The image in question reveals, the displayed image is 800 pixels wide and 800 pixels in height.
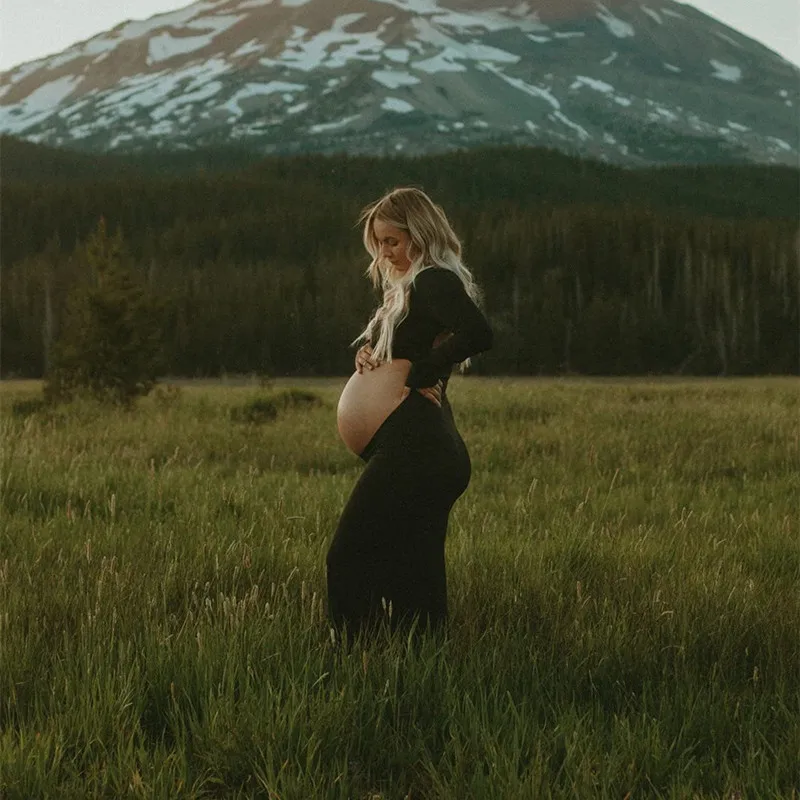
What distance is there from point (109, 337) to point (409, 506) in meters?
16.1

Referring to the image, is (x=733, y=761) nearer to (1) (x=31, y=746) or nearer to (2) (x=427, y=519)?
(2) (x=427, y=519)

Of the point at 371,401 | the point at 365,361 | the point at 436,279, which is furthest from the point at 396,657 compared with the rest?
the point at 436,279

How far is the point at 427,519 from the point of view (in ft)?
12.0

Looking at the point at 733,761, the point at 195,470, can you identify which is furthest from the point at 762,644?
the point at 195,470

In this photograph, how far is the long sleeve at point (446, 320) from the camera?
12.0 feet

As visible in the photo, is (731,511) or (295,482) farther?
(295,482)

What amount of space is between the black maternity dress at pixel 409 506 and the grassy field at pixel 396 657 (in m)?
0.18

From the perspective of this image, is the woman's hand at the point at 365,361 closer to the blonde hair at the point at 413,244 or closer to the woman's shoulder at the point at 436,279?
the blonde hair at the point at 413,244

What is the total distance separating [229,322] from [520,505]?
9944 cm

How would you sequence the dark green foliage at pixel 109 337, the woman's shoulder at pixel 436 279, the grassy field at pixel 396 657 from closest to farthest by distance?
1. the grassy field at pixel 396 657
2. the woman's shoulder at pixel 436 279
3. the dark green foliage at pixel 109 337

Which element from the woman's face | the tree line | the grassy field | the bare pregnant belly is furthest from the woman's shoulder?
the tree line

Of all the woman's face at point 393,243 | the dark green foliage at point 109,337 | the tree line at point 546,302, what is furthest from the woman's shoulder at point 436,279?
the tree line at point 546,302

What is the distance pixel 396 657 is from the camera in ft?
10.2

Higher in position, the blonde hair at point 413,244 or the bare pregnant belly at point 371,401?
the blonde hair at point 413,244
